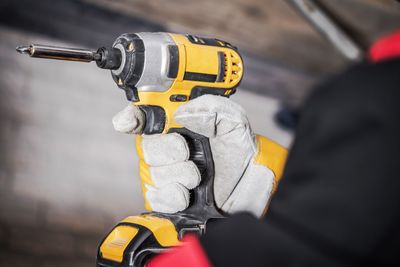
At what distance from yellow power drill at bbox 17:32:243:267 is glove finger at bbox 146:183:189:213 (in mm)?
18

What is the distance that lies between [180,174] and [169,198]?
0.19 ft

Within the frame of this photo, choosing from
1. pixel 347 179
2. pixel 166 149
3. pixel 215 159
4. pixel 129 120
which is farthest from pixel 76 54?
pixel 347 179

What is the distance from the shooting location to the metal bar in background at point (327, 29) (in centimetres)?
214

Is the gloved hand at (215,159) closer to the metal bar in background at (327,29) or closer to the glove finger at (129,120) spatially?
the glove finger at (129,120)

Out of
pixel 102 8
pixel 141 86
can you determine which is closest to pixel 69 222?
pixel 102 8

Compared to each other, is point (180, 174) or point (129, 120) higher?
point (129, 120)

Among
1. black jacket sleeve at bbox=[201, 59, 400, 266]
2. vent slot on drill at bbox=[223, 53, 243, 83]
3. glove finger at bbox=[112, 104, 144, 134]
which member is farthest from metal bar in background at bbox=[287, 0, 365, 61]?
black jacket sleeve at bbox=[201, 59, 400, 266]

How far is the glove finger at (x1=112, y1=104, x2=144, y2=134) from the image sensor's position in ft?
3.41

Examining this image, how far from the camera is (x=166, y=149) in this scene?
3.55ft

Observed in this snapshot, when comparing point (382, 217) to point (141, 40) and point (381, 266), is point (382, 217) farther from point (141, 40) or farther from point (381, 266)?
point (141, 40)

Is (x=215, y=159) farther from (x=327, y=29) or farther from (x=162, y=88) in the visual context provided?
(x=327, y=29)

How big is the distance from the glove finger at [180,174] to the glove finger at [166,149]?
12 millimetres

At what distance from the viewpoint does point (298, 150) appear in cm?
49

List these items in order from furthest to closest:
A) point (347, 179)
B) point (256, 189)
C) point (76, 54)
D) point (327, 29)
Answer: point (327, 29) → point (256, 189) → point (76, 54) → point (347, 179)
